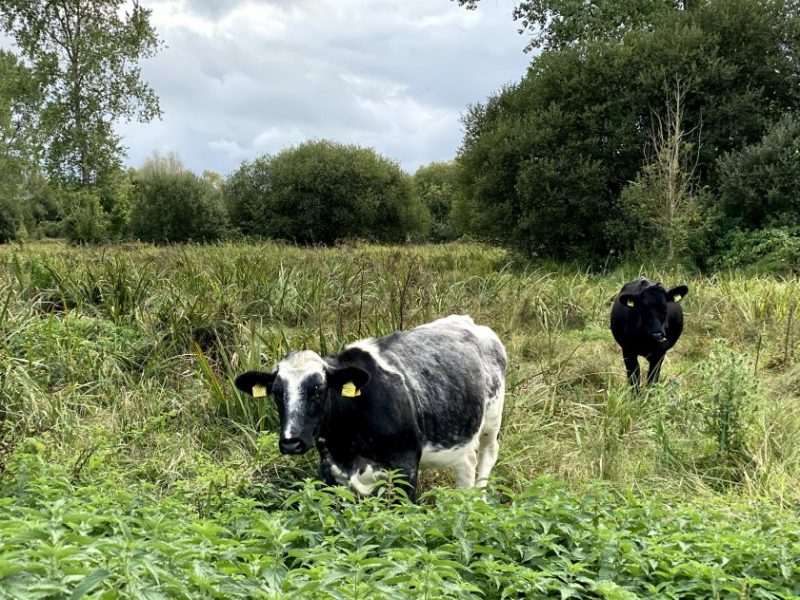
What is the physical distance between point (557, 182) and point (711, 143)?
3.89 m

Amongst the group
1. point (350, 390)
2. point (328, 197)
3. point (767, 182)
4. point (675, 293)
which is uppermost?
point (328, 197)

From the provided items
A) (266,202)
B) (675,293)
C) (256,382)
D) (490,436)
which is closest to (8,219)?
(266,202)

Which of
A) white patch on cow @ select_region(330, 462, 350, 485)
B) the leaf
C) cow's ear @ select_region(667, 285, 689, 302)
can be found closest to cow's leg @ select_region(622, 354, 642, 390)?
cow's ear @ select_region(667, 285, 689, 302)

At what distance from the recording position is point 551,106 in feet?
58.9

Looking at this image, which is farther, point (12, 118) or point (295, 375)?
point (12, 118)

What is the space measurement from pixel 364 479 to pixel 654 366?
14.4 feet

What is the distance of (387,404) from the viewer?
426 centimetres

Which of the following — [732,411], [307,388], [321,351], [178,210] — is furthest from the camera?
[178,210]

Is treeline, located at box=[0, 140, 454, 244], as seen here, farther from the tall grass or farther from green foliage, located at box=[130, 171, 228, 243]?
the tall grass

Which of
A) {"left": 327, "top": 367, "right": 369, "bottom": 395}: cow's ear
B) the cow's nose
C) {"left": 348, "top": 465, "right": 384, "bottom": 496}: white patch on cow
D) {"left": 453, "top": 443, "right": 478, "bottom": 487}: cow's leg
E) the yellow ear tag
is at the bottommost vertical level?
{"left": 453, "top": 443, "right": 478, "bottom": 487}: cow's leg

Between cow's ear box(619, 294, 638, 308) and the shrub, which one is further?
the shrub

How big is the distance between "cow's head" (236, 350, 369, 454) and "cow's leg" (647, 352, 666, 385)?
14.5 ft

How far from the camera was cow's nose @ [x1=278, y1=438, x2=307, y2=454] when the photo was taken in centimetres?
378

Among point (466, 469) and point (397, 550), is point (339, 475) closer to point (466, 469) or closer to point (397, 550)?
point (466, 469)
